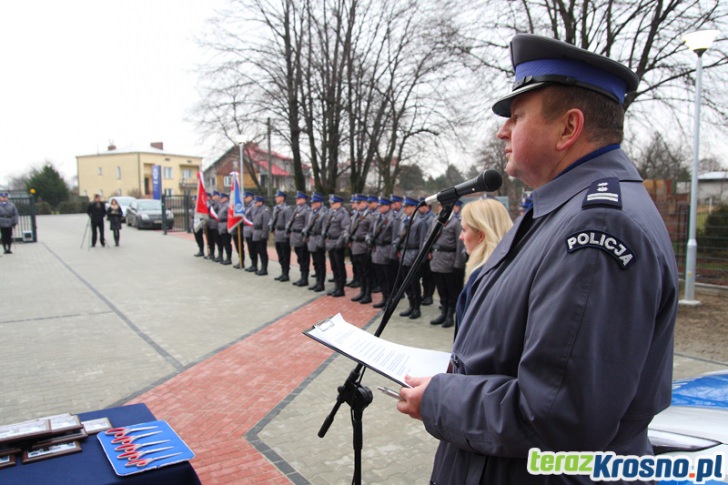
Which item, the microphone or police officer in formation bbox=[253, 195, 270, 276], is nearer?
the microphone

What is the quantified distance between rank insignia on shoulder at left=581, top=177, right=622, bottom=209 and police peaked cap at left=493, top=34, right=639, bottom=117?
27 centimetres

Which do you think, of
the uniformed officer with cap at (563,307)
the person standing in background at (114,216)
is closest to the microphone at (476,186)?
the uniformed officer with cap at (563,307)

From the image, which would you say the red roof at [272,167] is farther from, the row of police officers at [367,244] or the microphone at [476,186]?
the microphone at [476,186]

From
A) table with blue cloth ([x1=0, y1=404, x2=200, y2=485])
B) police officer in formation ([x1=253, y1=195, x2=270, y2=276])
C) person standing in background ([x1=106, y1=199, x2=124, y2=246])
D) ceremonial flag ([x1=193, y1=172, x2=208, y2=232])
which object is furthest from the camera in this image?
person standing in background ([x1=106, y1=199, x2=124, y2=246])

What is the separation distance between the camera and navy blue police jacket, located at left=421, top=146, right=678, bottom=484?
107 centimetres

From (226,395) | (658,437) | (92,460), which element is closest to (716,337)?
(658,437)

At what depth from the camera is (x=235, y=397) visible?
505cm

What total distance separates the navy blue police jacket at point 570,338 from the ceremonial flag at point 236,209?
42.2 ft

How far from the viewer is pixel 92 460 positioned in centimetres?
215

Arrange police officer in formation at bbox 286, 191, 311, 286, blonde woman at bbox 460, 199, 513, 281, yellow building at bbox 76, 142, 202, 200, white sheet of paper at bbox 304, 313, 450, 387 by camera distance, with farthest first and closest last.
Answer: yellow building at bbox 76, 142, 202, 200
police officer in formation at bbox 286, 191, 311, 286
blonde woman at bbox 460, 199, 513, 281
white sheet of paper at bbox 304, 313, 450, 387

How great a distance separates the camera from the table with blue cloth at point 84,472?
197cm

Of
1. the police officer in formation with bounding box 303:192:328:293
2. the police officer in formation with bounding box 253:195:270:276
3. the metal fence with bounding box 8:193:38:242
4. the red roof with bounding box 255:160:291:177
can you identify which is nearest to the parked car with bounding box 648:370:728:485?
the police officer in formation with bounding box 303:192:328:293

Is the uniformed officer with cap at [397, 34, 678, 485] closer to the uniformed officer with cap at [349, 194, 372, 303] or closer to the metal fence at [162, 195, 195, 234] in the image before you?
the uniformed officer with cap at [349, 194, 372, 303]

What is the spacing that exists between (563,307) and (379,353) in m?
0.80
